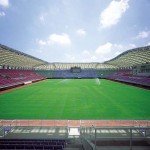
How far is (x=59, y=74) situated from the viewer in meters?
97.2

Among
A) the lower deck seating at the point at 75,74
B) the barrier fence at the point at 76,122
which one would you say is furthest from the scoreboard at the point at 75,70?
the barrier fence at the point at 76,122

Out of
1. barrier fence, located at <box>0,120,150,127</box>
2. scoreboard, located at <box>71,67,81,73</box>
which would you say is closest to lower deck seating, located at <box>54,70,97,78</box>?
scoreboard, located at <box>71,67,81,73</box>

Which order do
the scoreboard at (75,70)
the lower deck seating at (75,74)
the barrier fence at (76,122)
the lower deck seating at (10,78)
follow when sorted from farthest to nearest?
1. the lower deck seating at (75,74)
2. the scoreboard at (75,70)
3. the lower deck seating at (10,78)
4. the barrier fence at (76,122)

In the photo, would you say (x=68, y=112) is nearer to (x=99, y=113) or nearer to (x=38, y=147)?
(x=99, y=113)

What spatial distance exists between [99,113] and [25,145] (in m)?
10.5

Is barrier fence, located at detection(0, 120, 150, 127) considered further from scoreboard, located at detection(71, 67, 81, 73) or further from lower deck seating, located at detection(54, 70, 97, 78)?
lower deck seating, located at detection(54, 70, 97, 78)

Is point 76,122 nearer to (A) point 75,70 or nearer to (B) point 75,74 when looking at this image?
(A) point 75,70

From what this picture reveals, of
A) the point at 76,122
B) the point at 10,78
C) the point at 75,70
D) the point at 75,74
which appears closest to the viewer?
the point at 76,122

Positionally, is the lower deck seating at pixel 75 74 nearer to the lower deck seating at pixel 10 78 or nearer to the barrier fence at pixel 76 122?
the lower deck seating at pixel 10 78

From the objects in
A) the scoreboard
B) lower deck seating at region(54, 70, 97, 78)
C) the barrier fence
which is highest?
the scoreboard

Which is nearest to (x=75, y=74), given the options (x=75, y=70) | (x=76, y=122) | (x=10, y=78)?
(x=75, y=70)

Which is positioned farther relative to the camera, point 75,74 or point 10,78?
point 75,74

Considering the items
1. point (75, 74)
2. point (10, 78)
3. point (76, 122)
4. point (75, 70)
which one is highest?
point (75, 70)

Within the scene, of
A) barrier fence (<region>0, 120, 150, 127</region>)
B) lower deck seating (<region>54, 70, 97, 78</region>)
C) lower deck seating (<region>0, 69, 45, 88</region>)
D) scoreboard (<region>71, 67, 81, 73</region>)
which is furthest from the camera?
lower deck seating (<region>54, 70, 97, 78</region>)
